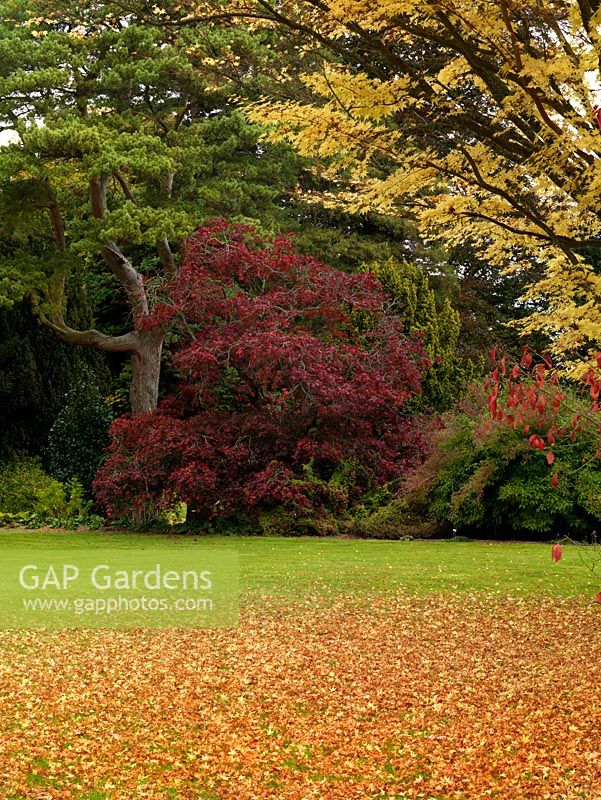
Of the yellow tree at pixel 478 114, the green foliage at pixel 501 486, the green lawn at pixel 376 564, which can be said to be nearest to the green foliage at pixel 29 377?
the green lawn at pixel 376 564

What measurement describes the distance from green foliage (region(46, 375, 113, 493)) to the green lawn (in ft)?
10.3

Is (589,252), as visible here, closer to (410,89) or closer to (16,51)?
(16,51)

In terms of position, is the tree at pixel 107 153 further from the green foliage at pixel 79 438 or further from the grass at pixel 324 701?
the grass at pixel 324 701

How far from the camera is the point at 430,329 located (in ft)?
58.6

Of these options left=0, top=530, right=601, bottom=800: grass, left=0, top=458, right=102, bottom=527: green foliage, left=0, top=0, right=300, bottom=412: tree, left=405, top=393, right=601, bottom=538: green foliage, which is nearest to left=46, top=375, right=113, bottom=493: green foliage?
left=0, top=458, right=102, bottom=527: green foliage

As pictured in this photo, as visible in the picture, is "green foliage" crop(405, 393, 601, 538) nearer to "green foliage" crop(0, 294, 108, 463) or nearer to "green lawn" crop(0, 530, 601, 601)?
"green lawn" crop(0, 530, 601, 601)

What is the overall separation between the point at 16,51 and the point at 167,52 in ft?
7.63

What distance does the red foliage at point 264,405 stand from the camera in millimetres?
12969

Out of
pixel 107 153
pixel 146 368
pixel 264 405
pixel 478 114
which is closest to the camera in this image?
pixel 478 114

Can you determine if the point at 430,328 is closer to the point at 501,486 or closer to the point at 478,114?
the point at 501,486

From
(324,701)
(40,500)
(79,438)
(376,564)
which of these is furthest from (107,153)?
(324,701)

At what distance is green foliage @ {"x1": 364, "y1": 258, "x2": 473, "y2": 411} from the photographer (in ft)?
57.2

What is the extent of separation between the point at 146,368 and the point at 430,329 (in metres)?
5.07

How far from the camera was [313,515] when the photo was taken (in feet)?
43.0
